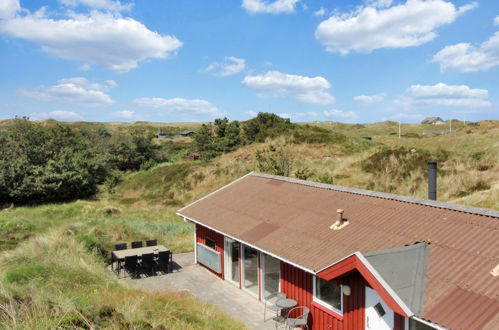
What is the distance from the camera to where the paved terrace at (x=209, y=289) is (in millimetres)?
10703

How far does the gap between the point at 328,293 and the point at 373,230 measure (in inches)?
76.2

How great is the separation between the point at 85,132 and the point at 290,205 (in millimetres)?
58278

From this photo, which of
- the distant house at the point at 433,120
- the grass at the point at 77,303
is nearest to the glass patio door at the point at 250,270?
the grass at the point at 77,303

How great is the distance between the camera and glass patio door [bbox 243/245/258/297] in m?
12.3

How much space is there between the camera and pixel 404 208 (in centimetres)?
998

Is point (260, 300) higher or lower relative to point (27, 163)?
lower

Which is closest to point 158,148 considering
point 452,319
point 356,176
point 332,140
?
point 332,140

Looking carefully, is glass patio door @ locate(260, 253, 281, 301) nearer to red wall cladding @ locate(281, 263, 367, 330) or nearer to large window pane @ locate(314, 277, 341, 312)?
red wall cladding @ locate(281, 263, 367, 330)

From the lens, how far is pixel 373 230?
933cm

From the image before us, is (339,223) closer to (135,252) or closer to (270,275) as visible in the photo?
(270,275)

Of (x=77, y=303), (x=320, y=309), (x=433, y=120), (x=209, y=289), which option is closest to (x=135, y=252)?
(x=209, y=289)

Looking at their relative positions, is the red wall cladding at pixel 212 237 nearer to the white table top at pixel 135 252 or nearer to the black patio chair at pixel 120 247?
the white table top at pixel 135 252

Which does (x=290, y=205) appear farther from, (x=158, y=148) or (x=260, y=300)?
(x=158, y=148)

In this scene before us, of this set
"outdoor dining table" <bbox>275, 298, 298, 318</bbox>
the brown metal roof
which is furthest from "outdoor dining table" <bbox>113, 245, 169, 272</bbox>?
"outdoor dining table" <bbox>275, 298, 298, 318</bbox>
